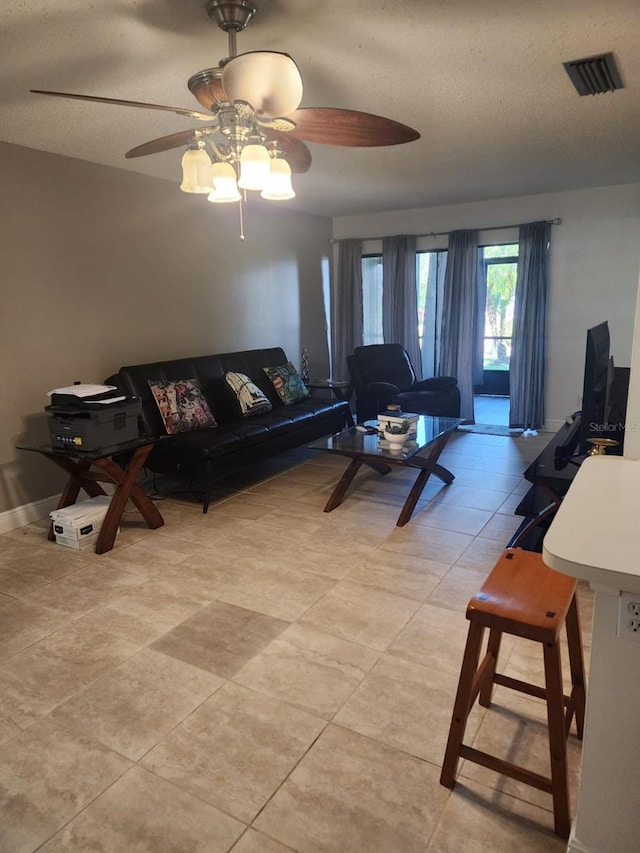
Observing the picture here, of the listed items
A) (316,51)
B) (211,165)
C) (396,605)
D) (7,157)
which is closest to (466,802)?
(396,605)

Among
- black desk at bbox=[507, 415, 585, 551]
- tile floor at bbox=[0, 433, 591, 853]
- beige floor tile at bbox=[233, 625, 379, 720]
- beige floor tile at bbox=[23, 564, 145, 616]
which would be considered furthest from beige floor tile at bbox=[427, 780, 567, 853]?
beige floor tile at bbox=[23, 564, 145, 616]

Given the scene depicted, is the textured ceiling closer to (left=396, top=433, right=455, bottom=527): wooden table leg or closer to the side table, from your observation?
the side table

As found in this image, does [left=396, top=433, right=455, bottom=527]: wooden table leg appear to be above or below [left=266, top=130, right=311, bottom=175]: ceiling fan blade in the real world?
below

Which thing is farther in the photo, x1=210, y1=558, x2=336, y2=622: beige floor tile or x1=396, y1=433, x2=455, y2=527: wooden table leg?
x1=396, y1=433, x2=455, y2=527: wooden table leg

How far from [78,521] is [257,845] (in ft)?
7.17

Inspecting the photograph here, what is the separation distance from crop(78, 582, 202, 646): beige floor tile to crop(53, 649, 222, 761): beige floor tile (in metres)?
0.18

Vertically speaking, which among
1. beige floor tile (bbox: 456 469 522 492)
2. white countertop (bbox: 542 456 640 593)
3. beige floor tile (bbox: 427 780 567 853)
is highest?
white countertop (bbox: 542 456 640 593)

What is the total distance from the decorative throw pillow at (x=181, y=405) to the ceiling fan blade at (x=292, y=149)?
191 cm

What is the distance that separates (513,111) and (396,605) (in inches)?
102

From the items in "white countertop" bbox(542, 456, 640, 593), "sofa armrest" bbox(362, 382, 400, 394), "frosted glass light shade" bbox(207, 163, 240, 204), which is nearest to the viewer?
"white countertop" bbox(542, 456, 640, 593)

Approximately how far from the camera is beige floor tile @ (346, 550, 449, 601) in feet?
8.70

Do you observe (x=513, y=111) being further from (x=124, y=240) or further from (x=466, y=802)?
(x=466, y=802)

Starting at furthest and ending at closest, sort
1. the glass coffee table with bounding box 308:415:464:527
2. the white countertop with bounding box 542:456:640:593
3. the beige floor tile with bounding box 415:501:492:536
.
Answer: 1. the glass coffee table with bounding box 308:415:464:527
2. the beige floor tile with bounding box 415:501:492:536
3. the white countertop with bounding box 542:456:640:593

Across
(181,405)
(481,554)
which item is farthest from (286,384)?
(481,554)
